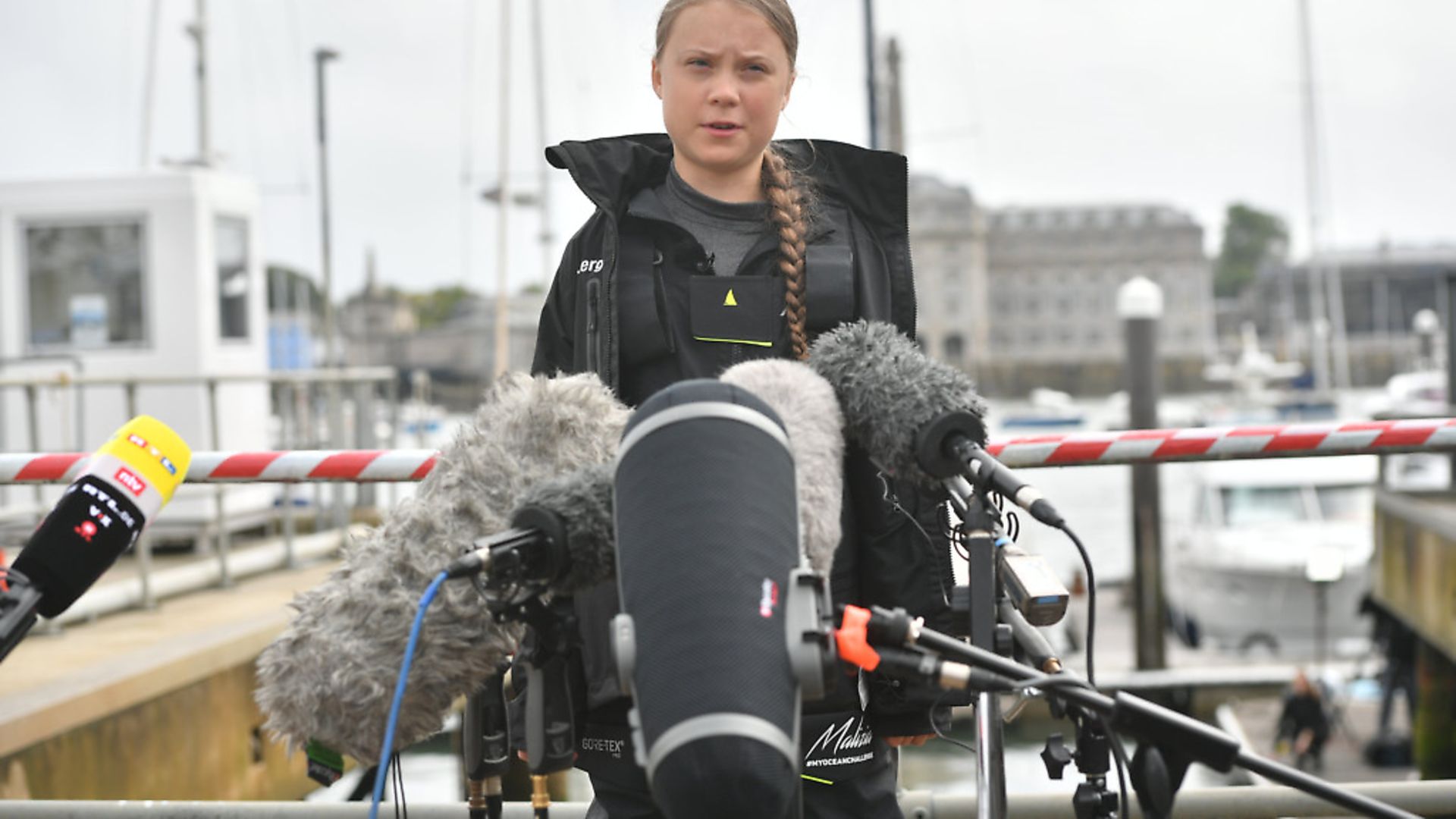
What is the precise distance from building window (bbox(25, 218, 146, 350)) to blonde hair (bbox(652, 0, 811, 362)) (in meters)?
9.26

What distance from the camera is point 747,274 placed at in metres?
2.08

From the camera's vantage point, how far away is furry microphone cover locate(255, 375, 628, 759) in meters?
1.57

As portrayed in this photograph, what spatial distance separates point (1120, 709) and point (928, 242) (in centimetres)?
Answer: 9012

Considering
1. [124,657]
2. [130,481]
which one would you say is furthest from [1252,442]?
[124,657]

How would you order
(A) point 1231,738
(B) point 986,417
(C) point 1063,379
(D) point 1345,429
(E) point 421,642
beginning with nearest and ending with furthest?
(A) point 1231,738
(E) point 421,642
(B) point 986,417
(D) point 1345,429
(C) point 1063,379

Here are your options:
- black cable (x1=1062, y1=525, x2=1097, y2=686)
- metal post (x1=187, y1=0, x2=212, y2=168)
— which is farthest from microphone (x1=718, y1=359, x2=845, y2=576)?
metal post (x1=187, y1=0, x2=212, y2=168)

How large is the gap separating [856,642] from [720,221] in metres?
0.85

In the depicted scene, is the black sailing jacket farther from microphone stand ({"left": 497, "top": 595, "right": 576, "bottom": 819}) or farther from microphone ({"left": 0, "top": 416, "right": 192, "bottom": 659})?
microphone ({"left": 0, "top": 416, "right": 192, "bottom": 659})

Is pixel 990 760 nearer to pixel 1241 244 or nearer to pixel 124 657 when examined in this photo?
pixel 124 657

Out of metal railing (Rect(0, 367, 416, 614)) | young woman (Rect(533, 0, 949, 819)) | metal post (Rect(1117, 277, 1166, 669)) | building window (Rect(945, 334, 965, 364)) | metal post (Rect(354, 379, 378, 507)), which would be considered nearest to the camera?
young woman (Rect(533, 0, 949, 819))

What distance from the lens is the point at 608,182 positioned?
82.0 inches

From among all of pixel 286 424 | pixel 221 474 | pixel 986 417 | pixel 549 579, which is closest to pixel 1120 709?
pixel 986 417

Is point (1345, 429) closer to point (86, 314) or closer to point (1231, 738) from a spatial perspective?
point (1231, 738)

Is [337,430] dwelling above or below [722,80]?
below
